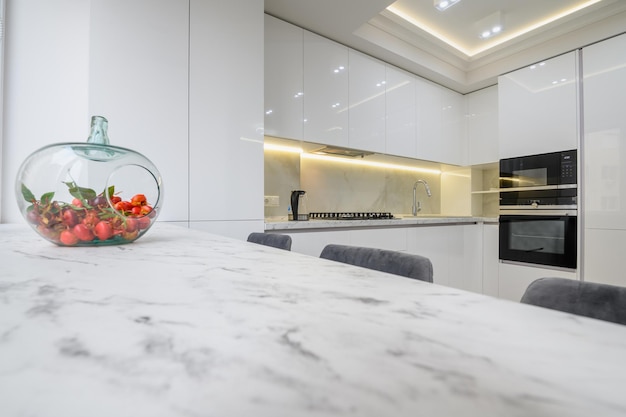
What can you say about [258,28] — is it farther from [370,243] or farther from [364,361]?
[364,361]

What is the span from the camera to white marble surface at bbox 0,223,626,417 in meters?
0.16

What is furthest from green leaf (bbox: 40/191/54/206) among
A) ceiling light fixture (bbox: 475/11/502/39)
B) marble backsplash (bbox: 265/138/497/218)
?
ceiling light fixture (bbox: 475/11/502/39)

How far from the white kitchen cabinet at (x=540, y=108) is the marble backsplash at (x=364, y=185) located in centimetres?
80

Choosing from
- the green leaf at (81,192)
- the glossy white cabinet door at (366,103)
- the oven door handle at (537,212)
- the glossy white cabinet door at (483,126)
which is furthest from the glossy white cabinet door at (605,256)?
the green leaf at (81,192)

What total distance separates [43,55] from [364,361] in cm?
217

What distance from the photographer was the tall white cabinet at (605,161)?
2184mm

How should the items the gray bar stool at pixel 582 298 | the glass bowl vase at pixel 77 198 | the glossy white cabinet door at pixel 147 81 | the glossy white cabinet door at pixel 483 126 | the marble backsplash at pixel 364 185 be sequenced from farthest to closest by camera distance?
the glossy white cabinet door at pixel 483 126, the marble backsplash at pixel 364 185, the glossy white cabinet door at pixel 147 81, the glass bowl vase at pixel 77 198, the gray bar stool at pixel 582 298

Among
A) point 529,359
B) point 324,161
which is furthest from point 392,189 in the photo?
point 529,359

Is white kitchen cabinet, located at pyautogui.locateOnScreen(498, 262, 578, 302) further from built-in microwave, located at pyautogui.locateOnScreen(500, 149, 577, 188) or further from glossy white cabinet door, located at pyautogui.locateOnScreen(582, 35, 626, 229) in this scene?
built-in microwave, located at pyautogui.locateOnScreen(500, 149, 577, 188)

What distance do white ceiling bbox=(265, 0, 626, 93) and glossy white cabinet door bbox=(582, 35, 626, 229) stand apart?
6.6 inches

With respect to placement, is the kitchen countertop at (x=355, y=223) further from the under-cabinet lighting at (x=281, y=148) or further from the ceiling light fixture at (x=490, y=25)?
the ceiling light fixture at (x=490, y=25)

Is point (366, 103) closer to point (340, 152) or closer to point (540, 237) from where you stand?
point (340, 152)

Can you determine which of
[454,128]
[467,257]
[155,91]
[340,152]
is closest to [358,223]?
[340,152]

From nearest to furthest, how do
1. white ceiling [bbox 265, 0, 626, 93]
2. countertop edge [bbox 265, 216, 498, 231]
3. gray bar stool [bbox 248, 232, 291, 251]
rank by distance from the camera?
1. gray bar stool [bbox 248, 232, 291, 251]
2. countertop edge [bbox 265, 216, 498, 231]
3. white ceiling [bbox 265, 0, 626, 93]
